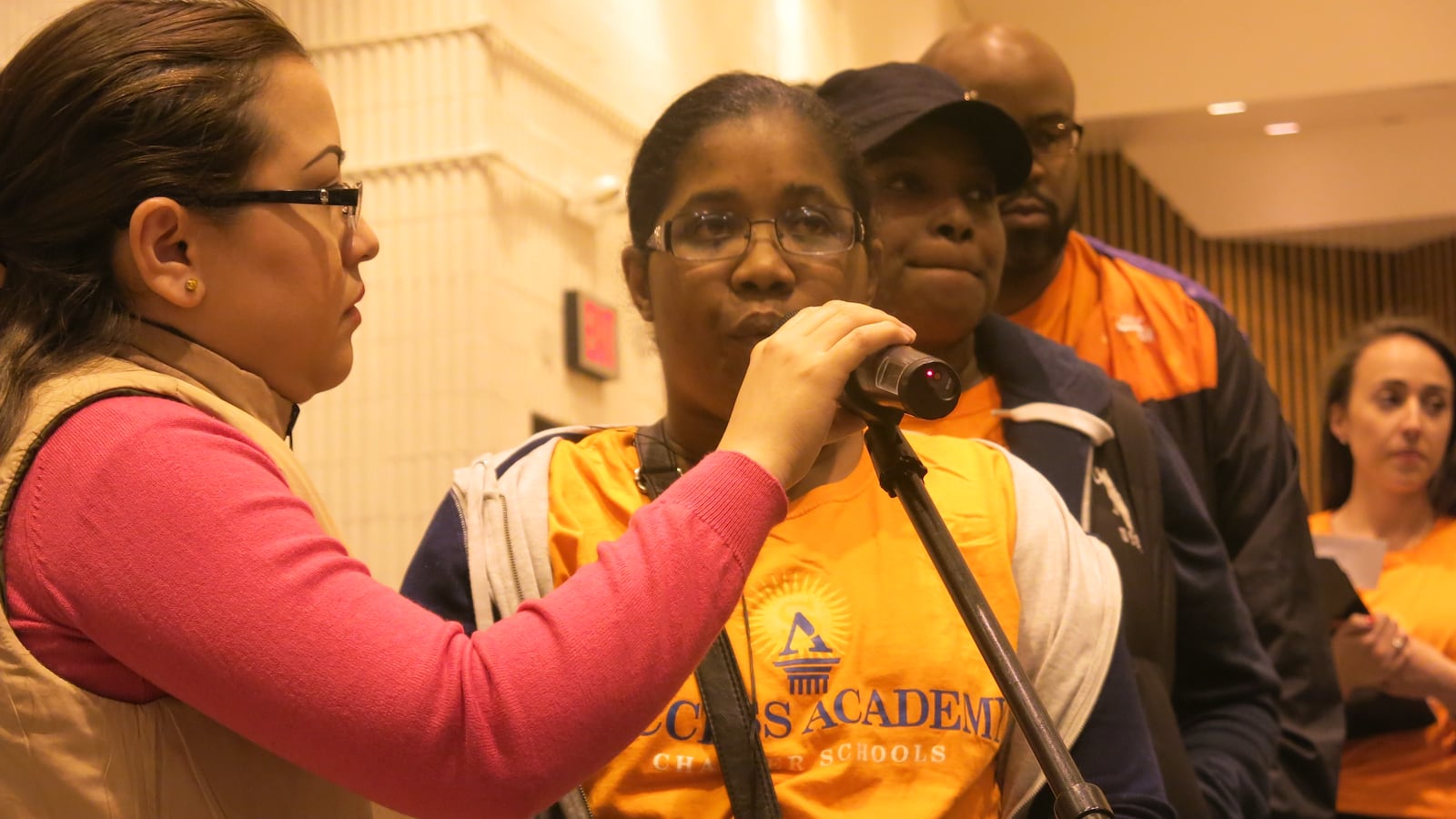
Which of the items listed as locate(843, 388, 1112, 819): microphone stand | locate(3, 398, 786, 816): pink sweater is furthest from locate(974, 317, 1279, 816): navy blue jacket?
locate(3, 398, 786, 816): pink sweater

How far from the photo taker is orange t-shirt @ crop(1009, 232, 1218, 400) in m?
2.65

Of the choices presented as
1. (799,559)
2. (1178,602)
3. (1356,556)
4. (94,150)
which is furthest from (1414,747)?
(94,150)

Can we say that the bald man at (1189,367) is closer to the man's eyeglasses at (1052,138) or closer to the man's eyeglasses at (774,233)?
the man's eyeglasses at (1052,138)

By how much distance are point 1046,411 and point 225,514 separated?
1230 millimetres

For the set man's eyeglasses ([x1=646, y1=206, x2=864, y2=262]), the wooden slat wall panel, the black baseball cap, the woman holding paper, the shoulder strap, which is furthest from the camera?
the wooden slat wall panel

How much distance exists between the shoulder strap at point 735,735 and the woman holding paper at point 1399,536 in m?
2.06

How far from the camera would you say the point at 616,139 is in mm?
4734

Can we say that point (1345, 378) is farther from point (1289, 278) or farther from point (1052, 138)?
point (1289, 278)

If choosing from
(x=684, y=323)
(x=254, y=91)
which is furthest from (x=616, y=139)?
(x=254, y=91)

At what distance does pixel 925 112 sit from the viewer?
2.05 meters

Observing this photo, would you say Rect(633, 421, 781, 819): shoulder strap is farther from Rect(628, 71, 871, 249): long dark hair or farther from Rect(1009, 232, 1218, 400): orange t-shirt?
Rect(1009, 232, 1218, 400): orange t-shirt

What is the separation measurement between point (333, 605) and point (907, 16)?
583 cm

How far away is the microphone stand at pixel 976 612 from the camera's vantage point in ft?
3.49

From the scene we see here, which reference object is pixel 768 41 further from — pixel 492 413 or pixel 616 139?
pixel 492 413
